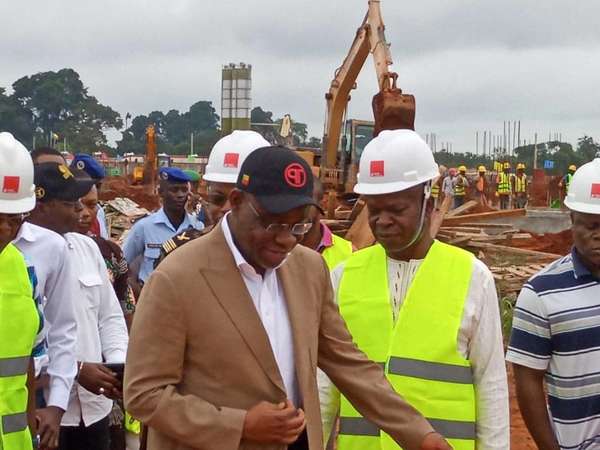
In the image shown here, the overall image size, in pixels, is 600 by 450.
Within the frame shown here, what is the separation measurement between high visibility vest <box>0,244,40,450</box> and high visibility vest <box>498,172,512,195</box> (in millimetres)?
32376

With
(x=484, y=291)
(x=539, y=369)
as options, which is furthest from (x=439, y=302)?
(x=539, y=369)

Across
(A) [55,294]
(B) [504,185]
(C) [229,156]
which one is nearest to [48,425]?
(A) [55,294]

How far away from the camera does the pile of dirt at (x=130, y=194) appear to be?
122ft

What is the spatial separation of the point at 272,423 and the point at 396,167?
137 cm

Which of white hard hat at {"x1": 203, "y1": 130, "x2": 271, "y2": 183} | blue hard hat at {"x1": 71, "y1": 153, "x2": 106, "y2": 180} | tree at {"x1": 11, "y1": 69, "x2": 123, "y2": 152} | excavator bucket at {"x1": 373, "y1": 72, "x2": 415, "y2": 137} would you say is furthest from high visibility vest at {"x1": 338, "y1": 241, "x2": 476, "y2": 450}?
tree at {"x1": 11, "y1": 69, "x2": 123, "y2": 152}

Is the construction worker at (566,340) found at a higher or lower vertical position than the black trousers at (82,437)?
higher

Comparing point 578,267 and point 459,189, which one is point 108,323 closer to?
point 578,267

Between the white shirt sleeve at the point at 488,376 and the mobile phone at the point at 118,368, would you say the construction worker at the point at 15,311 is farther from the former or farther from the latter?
the white shirt sleeve at the point at 488,376

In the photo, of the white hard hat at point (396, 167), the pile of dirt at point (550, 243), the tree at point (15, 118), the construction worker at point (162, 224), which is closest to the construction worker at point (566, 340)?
the white hard hat at point (396, 167)

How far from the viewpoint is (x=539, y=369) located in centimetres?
379

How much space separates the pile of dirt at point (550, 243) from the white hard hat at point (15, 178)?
17.9 m

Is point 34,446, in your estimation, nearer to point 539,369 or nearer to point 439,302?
point 439,302

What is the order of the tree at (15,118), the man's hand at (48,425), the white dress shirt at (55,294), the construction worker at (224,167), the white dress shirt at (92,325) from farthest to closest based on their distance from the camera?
the tree at (15,118)
the construction worker at (224,167)
the white dress shirt at (92,325)
the white dress shirt at (55,294)
the man's hand at (48,425)

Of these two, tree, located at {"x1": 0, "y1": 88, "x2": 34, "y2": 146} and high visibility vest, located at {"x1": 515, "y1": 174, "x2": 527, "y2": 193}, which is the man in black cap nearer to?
high visibility vest, located at {"x1": 515, "y1": 174, "x2": 527, "y2": 193}
